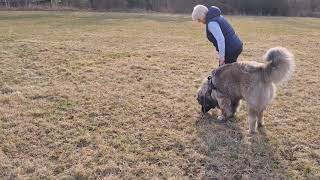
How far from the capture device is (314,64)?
12297mm

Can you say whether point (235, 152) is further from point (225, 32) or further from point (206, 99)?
point (225, 32)

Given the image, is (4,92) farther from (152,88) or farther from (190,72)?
(190,72)

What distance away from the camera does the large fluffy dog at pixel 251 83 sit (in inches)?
244

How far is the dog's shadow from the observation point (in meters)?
5.55

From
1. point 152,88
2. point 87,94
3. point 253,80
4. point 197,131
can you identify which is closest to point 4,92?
point 87,94

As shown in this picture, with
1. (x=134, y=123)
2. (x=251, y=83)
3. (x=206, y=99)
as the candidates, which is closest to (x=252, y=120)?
(x=251, y=83)

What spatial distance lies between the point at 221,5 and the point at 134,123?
99.5 feet

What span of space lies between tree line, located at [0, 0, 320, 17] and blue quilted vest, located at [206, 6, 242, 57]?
2741 centimetres

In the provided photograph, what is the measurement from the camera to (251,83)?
636cm

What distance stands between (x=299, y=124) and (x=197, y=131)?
180 centimetres

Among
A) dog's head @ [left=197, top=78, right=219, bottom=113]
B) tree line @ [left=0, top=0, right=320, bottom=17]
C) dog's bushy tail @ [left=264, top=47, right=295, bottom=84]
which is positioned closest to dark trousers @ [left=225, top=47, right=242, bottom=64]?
dog's head @ [left=197, top=78, right=219, bottom=113]

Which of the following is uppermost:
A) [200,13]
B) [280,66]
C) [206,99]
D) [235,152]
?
[200,13]

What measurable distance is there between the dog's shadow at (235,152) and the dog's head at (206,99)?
23 cm

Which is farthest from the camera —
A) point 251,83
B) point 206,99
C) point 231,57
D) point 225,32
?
point 231,57
